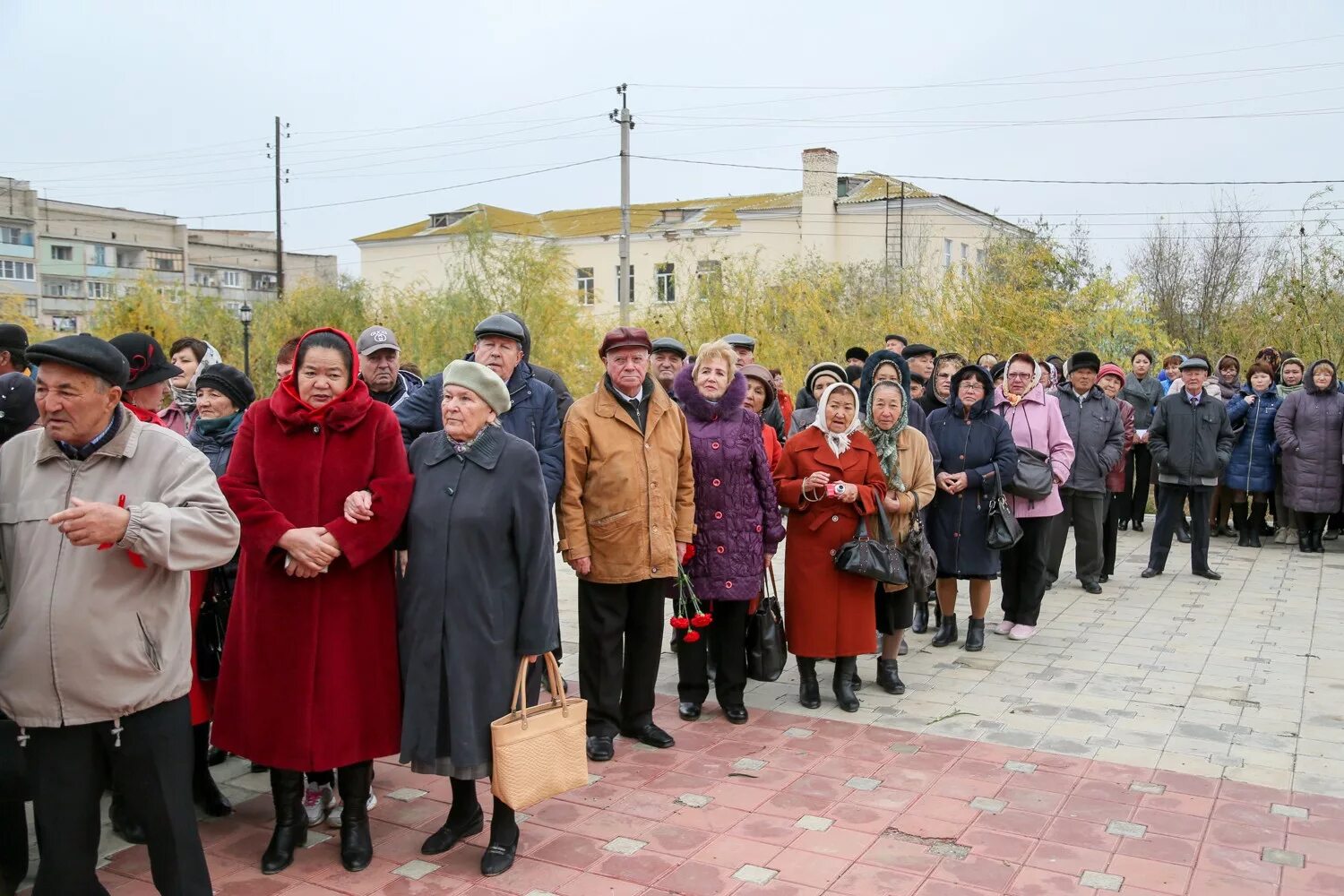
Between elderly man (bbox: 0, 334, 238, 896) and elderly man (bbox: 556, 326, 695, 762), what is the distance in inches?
88.4

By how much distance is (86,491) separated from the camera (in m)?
3.14

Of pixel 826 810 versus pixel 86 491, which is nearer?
pixel 86 491

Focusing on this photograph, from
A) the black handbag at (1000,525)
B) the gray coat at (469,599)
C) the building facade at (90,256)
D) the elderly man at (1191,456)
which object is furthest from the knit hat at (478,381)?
the building facade at (90,256)

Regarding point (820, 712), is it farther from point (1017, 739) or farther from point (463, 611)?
point (463, 611)

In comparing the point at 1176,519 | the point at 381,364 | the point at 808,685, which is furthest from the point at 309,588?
the point at 1176,519

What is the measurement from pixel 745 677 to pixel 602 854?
203 cm

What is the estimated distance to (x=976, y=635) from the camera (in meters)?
7.59

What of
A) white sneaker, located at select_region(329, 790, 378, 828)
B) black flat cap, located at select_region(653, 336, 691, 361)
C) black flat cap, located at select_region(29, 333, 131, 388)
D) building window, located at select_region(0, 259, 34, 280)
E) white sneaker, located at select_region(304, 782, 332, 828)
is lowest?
white sneaker, located at select_region(329, 790, 378, 828)

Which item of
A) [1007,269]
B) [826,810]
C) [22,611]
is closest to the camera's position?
[22,611]

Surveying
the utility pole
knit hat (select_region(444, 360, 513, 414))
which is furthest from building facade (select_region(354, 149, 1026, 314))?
knit hat (select_region(444, 360, 513, 414))

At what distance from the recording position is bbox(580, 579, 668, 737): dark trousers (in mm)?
5434

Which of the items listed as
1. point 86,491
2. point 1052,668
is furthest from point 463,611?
point 1052,668

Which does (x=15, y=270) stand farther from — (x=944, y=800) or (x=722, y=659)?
(x=944, y=800)

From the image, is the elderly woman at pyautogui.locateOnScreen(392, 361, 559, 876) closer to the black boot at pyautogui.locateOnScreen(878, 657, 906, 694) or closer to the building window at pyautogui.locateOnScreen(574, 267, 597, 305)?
the black boot at pyautogui.locateOnScreen(878, 657, 906, 694)
